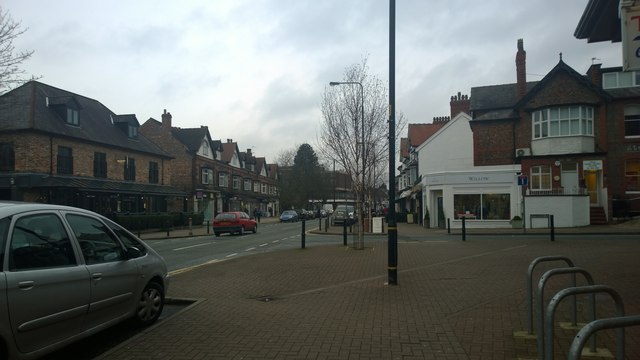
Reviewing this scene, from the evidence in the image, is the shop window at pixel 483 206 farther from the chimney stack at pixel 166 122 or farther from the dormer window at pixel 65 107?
the chimney stack at pixel 166 122

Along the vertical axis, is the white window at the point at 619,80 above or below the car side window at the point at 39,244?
above

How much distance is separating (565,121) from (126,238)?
94.9 ft

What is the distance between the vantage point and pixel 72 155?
32.2 metres

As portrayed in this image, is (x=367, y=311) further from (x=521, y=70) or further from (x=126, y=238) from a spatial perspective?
(x=521, y=70)

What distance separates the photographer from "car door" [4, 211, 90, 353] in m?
4.19

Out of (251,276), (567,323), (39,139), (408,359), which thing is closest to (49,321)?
(408,359)

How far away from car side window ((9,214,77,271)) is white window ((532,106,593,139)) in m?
29.9

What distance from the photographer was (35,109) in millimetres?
30516

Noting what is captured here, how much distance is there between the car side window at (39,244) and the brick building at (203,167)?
37991 mm

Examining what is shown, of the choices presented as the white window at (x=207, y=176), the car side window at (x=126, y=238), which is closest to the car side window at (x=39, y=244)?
the car side window at (x=126, y=238)

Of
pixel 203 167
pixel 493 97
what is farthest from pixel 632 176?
pixel 203 167

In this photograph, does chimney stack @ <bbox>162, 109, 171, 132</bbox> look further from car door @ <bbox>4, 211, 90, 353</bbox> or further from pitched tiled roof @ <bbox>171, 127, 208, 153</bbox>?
car door @ <bbox>4, 211, 90, 353</bbox>

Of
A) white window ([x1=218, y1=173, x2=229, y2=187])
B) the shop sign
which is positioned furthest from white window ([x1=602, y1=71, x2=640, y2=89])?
white window ([x1=218, y1=173, x2=229, y2=187])

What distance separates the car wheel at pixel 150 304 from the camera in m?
6.50
